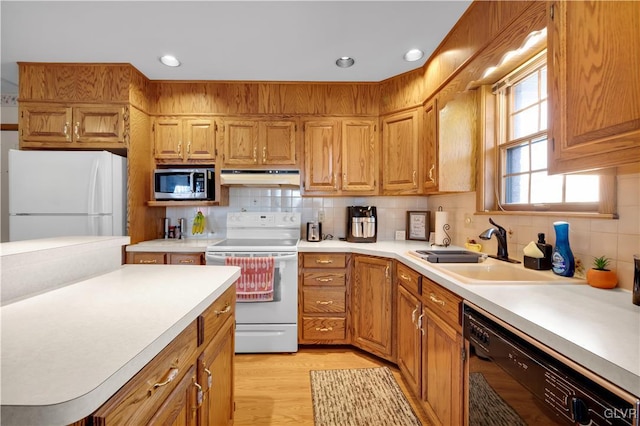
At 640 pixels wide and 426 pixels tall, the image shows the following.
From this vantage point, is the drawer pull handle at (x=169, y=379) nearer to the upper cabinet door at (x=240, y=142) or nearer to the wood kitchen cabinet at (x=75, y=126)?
the upper cabinet door at (x=240, y=142)

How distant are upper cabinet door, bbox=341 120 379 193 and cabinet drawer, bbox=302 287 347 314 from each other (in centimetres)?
99

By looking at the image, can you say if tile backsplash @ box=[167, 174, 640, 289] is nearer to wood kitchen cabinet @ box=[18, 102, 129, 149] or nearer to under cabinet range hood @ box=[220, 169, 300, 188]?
under cabinet range hood @ box=[220, 169, 300, 188]

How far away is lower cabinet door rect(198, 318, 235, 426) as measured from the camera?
103 centimetres

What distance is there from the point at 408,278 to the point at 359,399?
0.85 m

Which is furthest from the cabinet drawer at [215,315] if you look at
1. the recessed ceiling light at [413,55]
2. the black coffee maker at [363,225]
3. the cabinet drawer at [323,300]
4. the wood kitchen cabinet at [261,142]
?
the recessed ceiling light at [413,55]

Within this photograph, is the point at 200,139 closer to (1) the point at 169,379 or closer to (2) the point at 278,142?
(2) the point at 278,142

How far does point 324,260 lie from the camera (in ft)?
8.02

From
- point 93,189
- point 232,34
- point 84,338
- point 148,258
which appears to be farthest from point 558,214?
point 93,189

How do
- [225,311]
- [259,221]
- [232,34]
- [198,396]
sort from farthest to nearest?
[259,221]
[232,34]
[225,311]
[198,396]

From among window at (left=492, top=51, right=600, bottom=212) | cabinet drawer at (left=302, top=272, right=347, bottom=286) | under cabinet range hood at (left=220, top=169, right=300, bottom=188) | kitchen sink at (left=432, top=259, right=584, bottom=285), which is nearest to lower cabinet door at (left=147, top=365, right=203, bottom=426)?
kitchen sink at (left=432, top=259, right=584, bottom=285)

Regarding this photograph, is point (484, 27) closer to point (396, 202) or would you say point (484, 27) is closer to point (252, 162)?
point (396, 202)

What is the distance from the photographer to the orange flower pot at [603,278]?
45.1 inches

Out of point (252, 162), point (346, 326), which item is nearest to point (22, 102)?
point (252, 162)

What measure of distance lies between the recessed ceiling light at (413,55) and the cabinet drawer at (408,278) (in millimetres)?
1658
